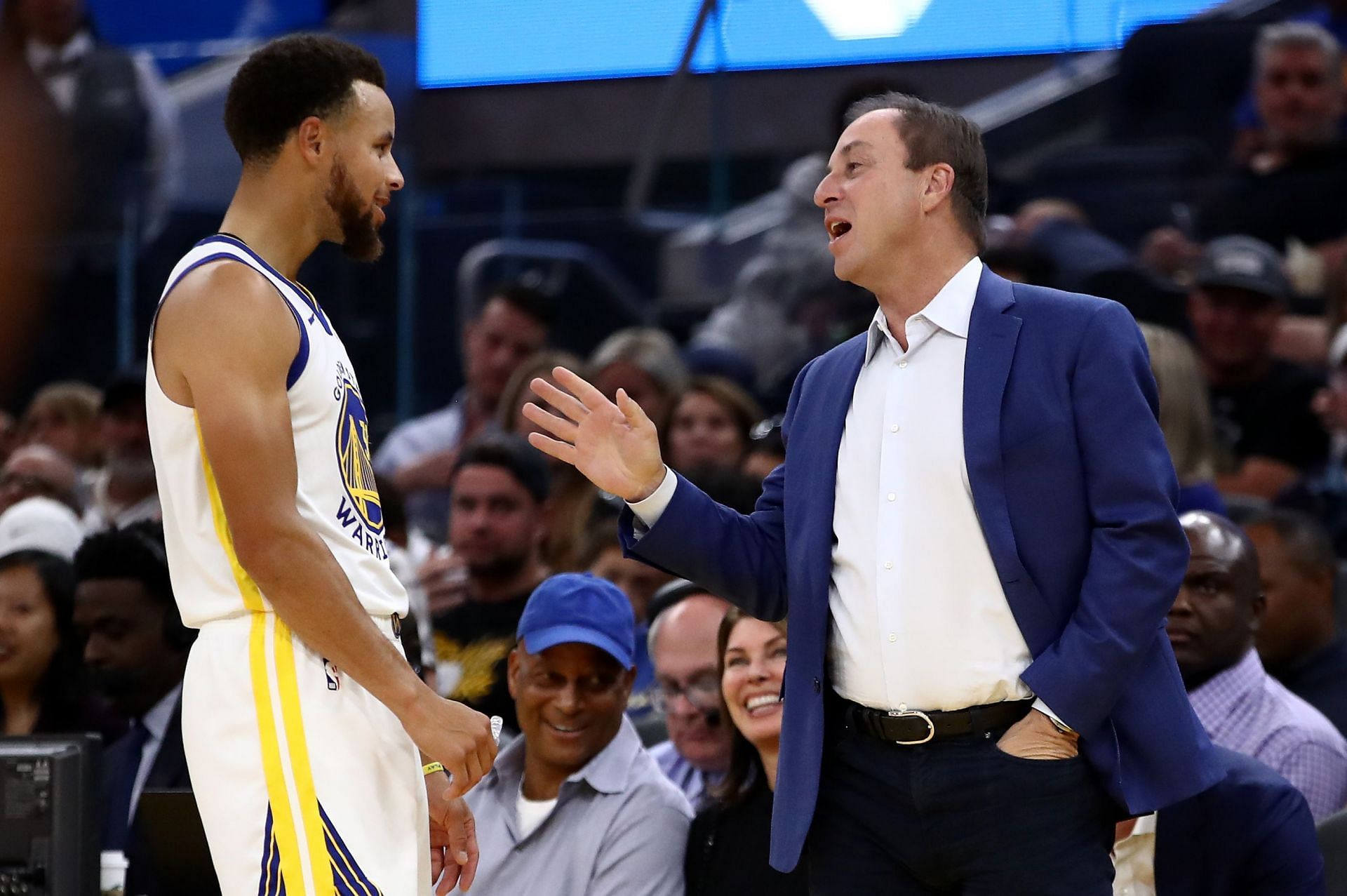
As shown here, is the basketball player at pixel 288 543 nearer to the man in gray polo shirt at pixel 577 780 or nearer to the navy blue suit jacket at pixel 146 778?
the man in gray polo shirt at pixel 577 780

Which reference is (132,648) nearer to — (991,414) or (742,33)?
(991,414)

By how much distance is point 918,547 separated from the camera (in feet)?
9.02

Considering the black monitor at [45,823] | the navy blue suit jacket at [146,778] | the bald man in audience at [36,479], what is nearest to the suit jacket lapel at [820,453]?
the black monitor at [45,823]

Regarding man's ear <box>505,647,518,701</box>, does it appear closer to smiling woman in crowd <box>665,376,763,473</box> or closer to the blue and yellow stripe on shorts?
the blue and yellow stripe on shorts

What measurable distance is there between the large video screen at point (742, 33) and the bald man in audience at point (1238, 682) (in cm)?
434

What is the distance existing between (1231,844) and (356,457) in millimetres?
1969

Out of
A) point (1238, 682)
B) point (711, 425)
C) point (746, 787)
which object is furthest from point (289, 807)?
point (711, 425)

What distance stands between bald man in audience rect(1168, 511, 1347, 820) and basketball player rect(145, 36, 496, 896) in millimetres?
2108

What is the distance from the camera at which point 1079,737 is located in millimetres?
2699

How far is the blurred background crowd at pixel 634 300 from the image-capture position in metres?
4.99

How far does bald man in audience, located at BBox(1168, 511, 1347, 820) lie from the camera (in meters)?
4.08

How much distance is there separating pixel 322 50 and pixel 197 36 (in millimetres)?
6528

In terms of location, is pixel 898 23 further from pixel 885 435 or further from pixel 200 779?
pixel 200 779

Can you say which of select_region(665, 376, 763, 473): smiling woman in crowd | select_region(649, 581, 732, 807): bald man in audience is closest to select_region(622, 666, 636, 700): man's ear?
select_region(649, 581, 732, 807): bald man in audience
